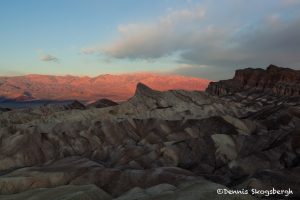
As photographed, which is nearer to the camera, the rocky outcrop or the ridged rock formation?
the ridged rock formation

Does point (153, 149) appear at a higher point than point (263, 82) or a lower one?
lower

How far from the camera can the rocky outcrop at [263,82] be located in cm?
10756

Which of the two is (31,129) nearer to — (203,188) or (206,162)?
(206,162)

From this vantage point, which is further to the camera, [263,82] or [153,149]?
[263,82]

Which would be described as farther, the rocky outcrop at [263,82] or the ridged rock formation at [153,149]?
the rocky outcrop at [263,82]

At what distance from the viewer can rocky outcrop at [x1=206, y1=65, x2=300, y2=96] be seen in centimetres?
10756

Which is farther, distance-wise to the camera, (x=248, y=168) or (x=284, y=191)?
(x=248, y=168)

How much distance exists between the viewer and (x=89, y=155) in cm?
7131

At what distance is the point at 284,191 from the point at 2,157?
46281mm

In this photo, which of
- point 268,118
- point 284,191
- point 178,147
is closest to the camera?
point 284,191

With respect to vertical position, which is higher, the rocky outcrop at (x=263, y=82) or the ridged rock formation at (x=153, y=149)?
the rocky outcrop at (x=263, y=82)

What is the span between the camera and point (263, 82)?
379ft

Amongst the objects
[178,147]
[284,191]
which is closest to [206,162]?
[178,147]

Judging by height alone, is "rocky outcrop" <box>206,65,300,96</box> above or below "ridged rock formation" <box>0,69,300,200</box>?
above
